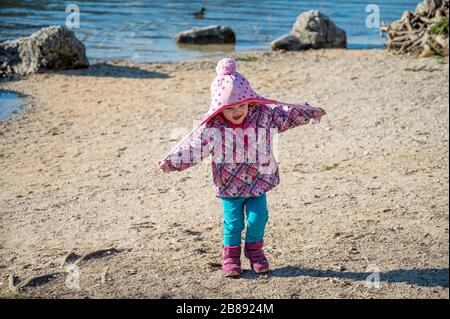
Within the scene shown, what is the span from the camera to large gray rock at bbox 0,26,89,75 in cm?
1402

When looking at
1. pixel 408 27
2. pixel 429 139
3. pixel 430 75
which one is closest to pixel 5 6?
pixel 408 27

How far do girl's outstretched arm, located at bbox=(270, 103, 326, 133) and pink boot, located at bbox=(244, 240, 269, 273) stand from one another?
29.9 inches

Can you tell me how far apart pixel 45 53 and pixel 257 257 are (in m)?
10.3

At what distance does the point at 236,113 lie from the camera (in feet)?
14.8

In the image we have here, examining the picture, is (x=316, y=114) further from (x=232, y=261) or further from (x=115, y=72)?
(x=115, y=72)

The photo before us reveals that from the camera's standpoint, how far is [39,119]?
10156 millimetres

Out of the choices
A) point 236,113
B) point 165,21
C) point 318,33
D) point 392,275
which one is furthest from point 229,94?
point 165,21

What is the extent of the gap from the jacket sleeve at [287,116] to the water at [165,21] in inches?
457

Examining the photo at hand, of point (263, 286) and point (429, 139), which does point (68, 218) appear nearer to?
point (263, 286)

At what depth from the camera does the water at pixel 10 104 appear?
1055cm

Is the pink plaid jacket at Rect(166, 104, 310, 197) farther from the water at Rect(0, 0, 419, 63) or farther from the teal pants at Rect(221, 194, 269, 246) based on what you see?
the water at Rect(0, 0, 419, 63)

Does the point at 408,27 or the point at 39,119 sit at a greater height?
the point at 408,27

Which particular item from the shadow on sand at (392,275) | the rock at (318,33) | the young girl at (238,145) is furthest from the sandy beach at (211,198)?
the rock at (318,33)
